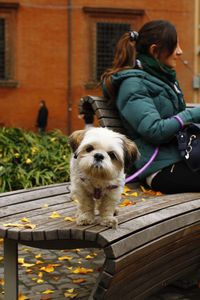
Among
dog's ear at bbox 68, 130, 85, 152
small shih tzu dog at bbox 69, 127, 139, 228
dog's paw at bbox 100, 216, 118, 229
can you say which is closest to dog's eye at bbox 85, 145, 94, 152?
small shih tzu dog at bbox 69, 127, 139, 228

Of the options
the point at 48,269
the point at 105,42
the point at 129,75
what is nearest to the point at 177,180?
the point at 129,75

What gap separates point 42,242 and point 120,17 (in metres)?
19.0

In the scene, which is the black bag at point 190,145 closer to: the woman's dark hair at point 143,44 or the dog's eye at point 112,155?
the woman's dark hair at point 143,44

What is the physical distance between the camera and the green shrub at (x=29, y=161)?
6.52 m

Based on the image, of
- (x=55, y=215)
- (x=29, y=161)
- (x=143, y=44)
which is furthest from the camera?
(x=29, y=161)

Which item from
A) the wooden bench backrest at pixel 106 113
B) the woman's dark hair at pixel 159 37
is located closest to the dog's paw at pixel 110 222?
the wooden bench backrest at pixel 106 113

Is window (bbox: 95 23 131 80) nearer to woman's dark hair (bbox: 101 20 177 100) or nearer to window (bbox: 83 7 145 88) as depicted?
window (bbox: 83 7 145 88)

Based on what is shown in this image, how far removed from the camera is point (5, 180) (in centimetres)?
648

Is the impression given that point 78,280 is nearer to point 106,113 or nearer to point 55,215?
point 106,113

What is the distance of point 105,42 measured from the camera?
20984mm

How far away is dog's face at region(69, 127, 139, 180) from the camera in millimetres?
2629

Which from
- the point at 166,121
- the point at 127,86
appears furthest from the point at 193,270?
the point at 127,86

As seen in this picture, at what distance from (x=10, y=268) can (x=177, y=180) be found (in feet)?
3.97

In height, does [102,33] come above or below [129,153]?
above
